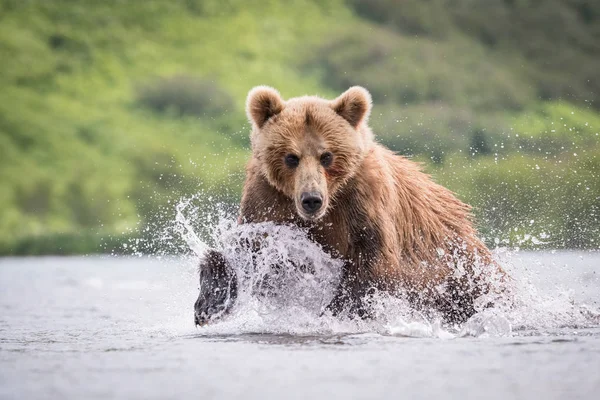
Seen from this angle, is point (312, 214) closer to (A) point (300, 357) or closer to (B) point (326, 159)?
(B) point (326, 159)

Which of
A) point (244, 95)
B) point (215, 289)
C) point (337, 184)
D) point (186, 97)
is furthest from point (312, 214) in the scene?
point (244, 95)

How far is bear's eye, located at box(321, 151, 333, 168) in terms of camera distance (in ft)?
24.7

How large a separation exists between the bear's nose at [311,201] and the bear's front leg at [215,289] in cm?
117

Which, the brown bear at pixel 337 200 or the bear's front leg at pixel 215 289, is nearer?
the brown bear at pixel 337 200

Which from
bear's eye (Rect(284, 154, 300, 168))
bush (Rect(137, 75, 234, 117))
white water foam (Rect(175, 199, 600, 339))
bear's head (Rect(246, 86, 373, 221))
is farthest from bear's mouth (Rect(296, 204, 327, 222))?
bush (Rect(137, 75, 234, 117))

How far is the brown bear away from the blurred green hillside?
53.4 feet

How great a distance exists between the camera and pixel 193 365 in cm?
629

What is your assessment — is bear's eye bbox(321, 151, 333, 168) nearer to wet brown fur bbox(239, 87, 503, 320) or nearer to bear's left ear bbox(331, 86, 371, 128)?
wet brown fur bbox(239, 87, 503, 320)

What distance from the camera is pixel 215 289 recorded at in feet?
26.8

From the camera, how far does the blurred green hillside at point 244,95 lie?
31.2m

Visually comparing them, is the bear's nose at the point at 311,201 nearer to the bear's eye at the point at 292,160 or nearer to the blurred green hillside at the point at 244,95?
the bear's eye at the point at 292,160

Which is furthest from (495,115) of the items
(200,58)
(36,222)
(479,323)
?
(479,323)

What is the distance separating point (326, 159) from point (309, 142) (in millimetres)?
168

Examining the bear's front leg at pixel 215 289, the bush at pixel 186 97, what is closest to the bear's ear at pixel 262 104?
the bear's front leg at pixel 215 289
